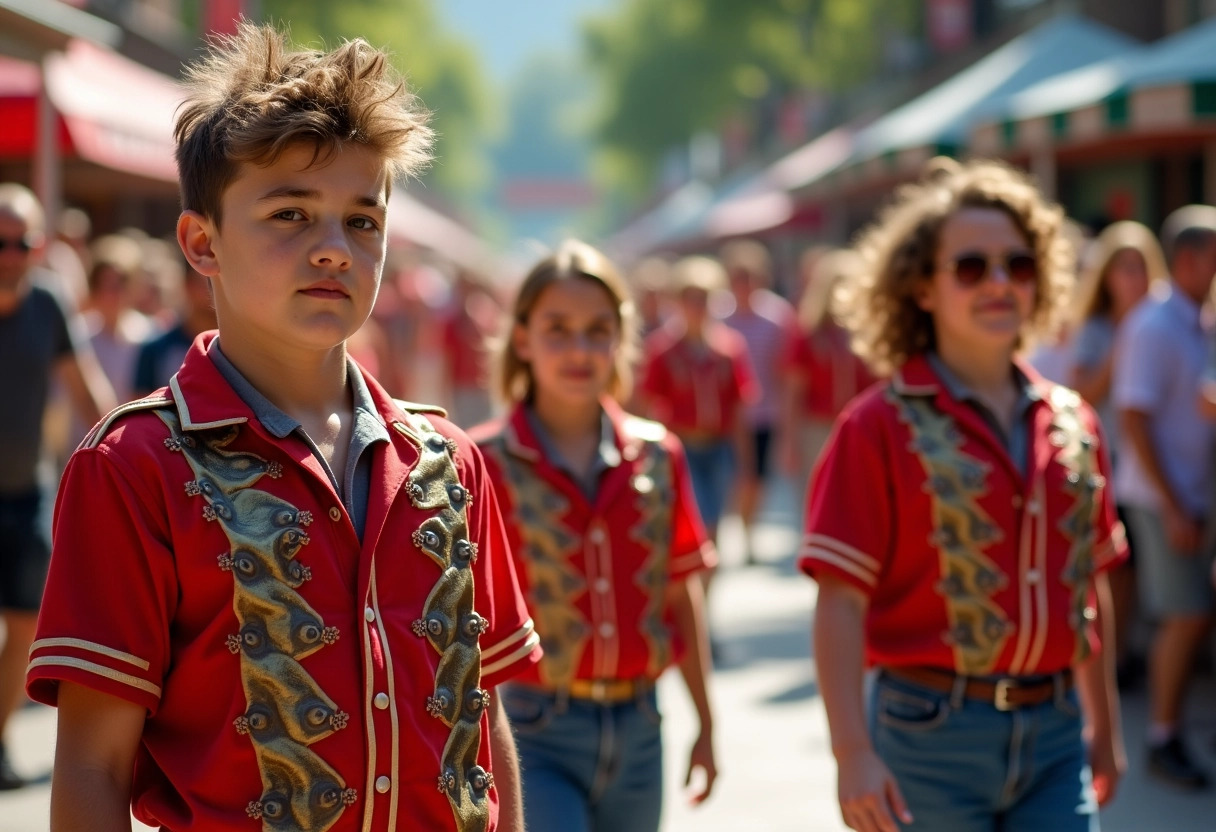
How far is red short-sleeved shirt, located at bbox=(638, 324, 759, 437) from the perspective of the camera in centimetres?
1021

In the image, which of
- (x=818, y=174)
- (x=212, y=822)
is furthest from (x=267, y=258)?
(x=818, y=174)

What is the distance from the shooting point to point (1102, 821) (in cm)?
611

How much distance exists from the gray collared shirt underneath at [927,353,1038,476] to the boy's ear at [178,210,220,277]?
6.28 feet

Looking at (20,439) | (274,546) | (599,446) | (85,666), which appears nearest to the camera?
(85,666)

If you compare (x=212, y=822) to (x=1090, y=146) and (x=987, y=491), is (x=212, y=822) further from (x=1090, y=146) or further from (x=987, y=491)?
(x=1090, y=146)

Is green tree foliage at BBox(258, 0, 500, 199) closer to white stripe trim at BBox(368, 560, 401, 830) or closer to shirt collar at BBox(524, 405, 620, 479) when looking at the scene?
shirt collar at BBox(524, 405, 620, 479)

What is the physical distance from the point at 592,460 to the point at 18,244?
3198mm

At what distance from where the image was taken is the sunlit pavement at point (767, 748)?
609 cm

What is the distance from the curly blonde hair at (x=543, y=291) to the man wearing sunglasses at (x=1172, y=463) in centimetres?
301

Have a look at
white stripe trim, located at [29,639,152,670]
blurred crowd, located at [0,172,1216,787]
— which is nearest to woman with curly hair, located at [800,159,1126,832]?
blurred crowd, located at [0,172,1216,787]

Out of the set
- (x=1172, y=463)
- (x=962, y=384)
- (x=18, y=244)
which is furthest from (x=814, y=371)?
(x=962, y=384)

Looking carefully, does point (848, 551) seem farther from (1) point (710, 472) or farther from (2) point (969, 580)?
(1) point (710, 472)

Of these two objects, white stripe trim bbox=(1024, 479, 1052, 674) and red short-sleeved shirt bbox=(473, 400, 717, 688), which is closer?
white stripe trim bbox=(1024, 479, 1052, 674)

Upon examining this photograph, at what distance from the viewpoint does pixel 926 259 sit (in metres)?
3.94
